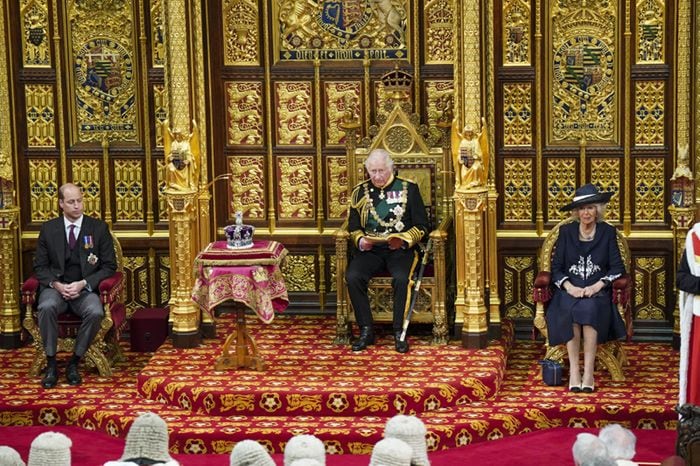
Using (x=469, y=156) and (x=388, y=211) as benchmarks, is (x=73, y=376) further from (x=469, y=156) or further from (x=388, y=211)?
(x=469, y=156)

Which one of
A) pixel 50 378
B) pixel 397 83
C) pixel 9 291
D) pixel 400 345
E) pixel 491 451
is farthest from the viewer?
pixel 9 291

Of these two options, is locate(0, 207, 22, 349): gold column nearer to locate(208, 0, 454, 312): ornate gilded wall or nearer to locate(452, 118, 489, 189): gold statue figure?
locate(208, 0, 454, 312): ornate gilded wall

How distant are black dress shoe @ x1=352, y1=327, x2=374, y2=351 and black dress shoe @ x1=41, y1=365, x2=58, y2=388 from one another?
2322 millimetres

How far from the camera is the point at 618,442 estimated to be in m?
8.41

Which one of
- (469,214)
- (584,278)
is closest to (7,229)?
(469,214)

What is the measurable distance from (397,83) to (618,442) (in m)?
5.19

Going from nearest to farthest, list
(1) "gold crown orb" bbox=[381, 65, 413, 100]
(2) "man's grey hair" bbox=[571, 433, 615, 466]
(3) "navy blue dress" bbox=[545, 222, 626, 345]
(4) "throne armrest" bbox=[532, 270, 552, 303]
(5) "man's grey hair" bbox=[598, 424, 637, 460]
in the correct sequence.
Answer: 1. (2) "man's grey hair" bbox=[571, 433, 615, 466]
2. (5) "man's grey hair" bbox=[598, 424, 637, 460]
3. (3) "navy blue dress" bbox=[545, 222, 626, 345]
4. (4) "throne armrest" bbox=[532, 270, 552, 303]
5. (1) "gold crown orb" bbox=[381, 65, 413, 100]

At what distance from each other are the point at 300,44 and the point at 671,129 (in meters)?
3.22

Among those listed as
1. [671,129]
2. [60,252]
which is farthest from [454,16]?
[60,252]

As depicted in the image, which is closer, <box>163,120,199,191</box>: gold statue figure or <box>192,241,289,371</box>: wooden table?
<box>192,241,289,371</box>: wooden table

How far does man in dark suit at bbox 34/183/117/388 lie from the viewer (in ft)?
39.3

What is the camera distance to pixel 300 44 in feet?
43.9

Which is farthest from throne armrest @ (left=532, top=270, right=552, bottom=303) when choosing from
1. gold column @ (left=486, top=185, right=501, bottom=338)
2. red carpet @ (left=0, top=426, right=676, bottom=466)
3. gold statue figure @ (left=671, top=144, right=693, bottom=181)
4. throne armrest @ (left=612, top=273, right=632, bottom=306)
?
gold statue figure @ (left=671, top=144, right=693, bottom=181)

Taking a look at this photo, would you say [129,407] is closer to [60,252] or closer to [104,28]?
[60,252]
